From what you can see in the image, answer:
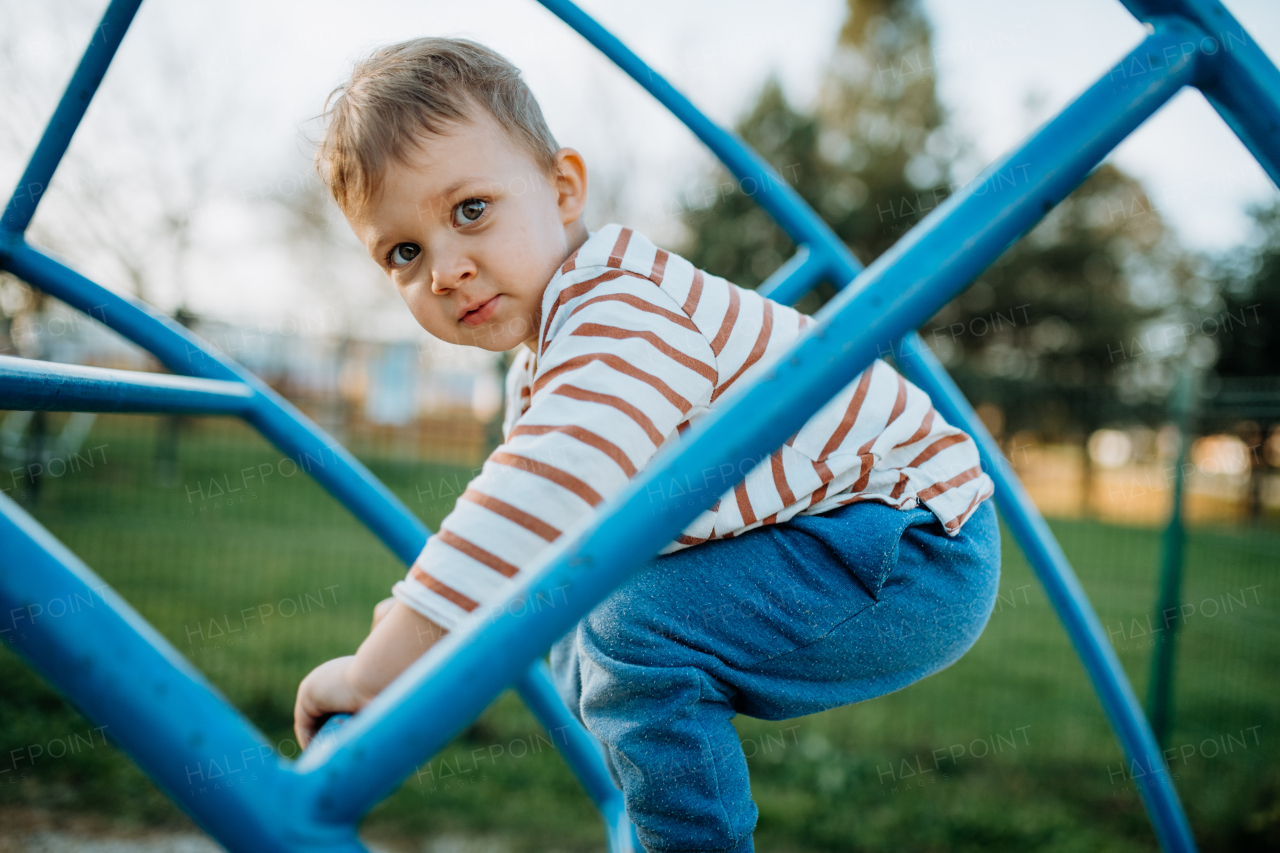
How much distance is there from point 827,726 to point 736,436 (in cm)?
273

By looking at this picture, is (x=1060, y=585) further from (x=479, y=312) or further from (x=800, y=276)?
(x=479, y=312)

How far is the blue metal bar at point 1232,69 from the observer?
0.55m

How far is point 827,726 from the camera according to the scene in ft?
9.54

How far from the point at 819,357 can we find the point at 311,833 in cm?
32

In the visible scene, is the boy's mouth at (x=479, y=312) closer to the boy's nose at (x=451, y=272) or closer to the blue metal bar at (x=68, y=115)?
the boy's nose at (x=451, y=272)

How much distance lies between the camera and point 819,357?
45 cm

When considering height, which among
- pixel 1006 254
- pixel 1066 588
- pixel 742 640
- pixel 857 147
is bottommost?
pixel 1006 254

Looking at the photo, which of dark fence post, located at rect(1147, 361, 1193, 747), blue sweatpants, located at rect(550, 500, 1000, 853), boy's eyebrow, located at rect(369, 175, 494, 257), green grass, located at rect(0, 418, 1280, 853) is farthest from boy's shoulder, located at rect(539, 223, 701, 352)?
dark fence post, located at rect(1147, 361, 1193, 747)

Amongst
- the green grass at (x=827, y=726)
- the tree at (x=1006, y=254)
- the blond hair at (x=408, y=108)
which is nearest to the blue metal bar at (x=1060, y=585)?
the blond hair at (x=408, y=108)

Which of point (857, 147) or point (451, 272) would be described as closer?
point (451, 272)

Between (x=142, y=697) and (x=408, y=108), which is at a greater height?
(x=408, y=108)

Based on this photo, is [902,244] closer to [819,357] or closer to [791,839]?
[819,357]

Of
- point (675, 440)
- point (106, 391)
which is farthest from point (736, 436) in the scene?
point (106, 391)

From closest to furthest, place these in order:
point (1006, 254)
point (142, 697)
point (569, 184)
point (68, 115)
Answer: point (142, 697)
point (569, 184)
point (68, 115)
point (1006, 254)
